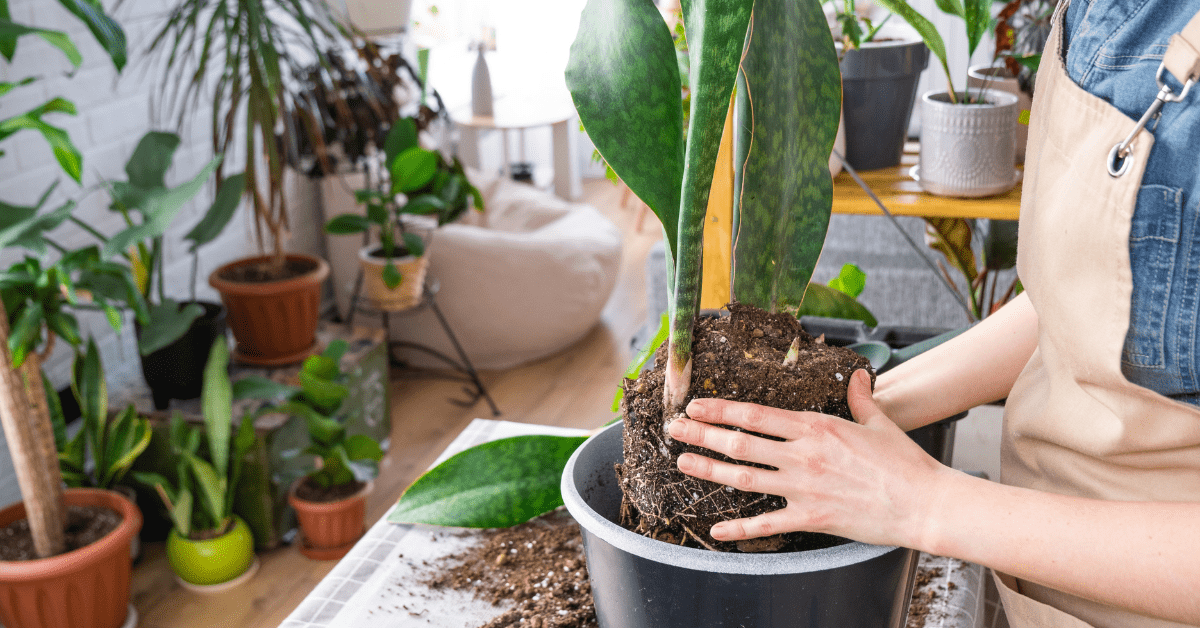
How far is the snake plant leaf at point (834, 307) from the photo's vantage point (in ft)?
3.76

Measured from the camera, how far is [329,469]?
213 centimetres

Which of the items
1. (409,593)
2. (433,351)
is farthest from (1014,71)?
(433,351)

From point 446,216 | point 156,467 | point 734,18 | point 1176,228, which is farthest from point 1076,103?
point 446,216

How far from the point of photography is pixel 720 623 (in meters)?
0.56

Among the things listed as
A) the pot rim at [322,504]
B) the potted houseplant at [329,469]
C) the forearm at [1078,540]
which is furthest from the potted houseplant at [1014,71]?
the pot rim at [322,504]

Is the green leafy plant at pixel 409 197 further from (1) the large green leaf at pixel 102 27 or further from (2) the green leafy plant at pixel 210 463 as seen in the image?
(1) the large green leaf at pixel 102 27

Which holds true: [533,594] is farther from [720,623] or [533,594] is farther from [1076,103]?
[1076,103]

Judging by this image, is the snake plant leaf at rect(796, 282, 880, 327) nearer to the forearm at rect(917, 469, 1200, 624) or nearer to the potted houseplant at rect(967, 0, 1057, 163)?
the potted houseplant at rect(967, 0, 1057, 163)

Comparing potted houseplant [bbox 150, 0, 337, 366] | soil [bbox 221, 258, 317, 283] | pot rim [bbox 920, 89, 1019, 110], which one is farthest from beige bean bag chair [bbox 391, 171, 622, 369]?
pot rim [bbox 920, 89, 1019, 110]

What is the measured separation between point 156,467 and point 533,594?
161cm

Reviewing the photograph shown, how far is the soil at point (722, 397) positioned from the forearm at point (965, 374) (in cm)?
13

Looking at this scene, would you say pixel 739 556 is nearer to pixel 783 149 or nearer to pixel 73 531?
pixel 783 149

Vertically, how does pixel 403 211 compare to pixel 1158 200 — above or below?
below

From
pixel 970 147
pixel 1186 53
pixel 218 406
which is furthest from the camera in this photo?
pixel 218 406
